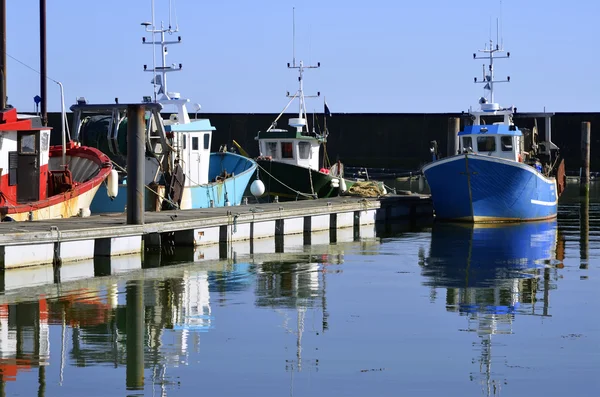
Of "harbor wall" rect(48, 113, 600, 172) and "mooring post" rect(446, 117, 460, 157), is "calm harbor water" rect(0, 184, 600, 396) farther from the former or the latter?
"harbor wall" rect(48, 113, 600, 172)

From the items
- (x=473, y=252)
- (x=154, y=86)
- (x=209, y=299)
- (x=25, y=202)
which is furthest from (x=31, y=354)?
(x=154, y=86)

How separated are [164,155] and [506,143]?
10.4 meters

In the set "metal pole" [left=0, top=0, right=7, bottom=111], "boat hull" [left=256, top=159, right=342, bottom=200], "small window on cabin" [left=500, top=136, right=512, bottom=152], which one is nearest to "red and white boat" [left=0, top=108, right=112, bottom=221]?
"metal pole" [left=0, top=0, right=7, bottom=111]

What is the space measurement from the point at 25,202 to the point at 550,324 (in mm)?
11635

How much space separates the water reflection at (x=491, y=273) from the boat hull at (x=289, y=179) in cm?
378

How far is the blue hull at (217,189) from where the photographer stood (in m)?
25.9

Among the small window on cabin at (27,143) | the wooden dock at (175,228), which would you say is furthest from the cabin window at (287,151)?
the small window on cabin at (27,143)

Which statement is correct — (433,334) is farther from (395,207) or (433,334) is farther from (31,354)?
(395,207)

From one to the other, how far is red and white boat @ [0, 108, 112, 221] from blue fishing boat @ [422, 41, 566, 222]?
969 cm

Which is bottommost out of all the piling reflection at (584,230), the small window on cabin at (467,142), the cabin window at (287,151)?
the piling reflection at (584,230)

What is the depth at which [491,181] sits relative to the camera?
3036 centimetres

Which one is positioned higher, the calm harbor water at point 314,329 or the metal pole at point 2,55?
the metal pole at point 2,55

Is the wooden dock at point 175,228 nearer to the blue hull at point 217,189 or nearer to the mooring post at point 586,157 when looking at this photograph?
the blue hull at point 217,189

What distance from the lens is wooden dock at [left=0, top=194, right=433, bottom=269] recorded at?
19.1 metres
